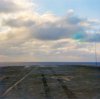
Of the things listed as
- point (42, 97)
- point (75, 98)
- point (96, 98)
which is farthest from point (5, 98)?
point (96, 98)

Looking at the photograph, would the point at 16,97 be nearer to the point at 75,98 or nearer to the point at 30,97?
the point at 30,97

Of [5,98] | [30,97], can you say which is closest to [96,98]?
[30,97]

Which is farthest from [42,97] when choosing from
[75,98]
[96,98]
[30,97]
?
[96,98]

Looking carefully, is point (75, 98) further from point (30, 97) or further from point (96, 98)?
point (30, 97)

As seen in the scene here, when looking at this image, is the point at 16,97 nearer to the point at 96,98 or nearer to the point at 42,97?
the point at 42,97

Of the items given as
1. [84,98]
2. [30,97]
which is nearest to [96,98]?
[84,98]

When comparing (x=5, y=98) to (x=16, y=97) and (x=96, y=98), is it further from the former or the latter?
(x=96, y=98)
